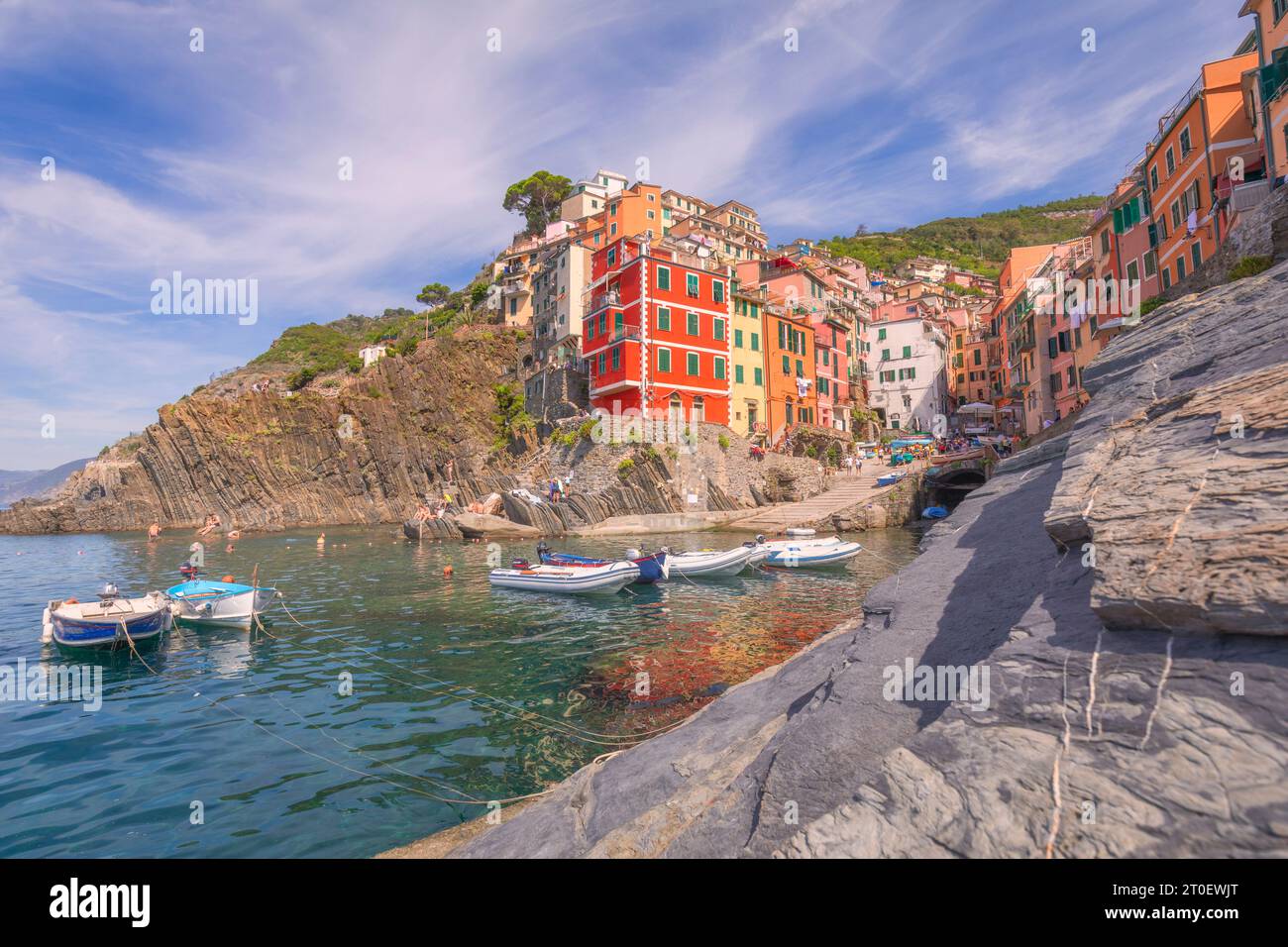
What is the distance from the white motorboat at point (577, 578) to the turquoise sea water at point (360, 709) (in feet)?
1.62

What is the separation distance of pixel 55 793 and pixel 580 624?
440 inches

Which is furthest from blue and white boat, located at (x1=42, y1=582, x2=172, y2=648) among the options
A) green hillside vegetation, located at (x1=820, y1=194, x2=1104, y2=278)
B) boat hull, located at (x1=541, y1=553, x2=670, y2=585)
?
green hillside vegetation, located at (x1=820, y1=194, x2=1104, y2=278)

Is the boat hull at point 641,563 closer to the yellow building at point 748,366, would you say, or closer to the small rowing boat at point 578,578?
the small rowing boat at point 578,578

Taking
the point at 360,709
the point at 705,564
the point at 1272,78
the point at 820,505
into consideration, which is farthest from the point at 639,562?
the point at 1272,78

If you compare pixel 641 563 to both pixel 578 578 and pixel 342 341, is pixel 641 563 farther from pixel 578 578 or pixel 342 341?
pixel 342 341

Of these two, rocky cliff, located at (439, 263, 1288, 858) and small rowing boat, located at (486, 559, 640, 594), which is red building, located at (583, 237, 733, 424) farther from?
rocky cliff, located at (439, 263, 1288, 858)

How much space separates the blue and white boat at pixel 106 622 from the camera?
14.8 m

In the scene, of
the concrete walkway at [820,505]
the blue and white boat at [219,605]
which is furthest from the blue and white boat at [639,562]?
the concrete walkway at [820,505]

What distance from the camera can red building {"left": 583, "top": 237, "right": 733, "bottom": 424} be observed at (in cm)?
4381

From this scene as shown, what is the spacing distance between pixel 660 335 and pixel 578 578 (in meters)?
27.1
